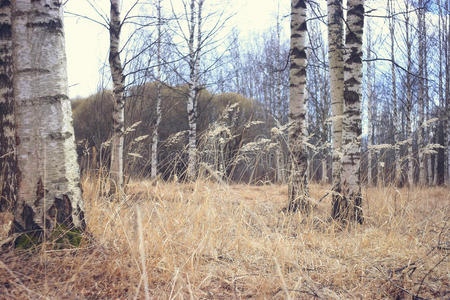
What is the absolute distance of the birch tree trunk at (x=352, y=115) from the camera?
3.78 m

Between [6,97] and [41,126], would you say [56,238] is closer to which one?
[41,126]

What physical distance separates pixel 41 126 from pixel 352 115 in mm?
3356

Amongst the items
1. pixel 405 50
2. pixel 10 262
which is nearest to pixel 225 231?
pixel 10 262

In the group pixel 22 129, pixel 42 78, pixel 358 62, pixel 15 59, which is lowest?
pixel 22 129

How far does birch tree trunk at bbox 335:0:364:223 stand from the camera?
3.78m

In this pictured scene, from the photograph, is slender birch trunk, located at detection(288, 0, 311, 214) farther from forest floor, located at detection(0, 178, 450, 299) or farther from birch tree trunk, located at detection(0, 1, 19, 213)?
birch tree trunk, located at detection(0, 1, 19, 213)

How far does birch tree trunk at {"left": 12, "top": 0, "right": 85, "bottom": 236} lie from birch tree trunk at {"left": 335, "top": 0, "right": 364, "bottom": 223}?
2973mm

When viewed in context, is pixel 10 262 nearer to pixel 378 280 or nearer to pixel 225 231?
pixel 225 231

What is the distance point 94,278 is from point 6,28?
141 inches

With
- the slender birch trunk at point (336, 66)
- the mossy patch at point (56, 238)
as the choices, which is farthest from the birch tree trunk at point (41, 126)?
the slender birch trunk at point (336, 66)

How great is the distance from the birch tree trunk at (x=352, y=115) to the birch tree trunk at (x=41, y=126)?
117 inches

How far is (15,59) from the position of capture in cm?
200

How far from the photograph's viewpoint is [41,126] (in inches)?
76.4

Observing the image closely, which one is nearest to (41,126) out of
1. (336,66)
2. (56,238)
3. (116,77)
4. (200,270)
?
(56,238)
